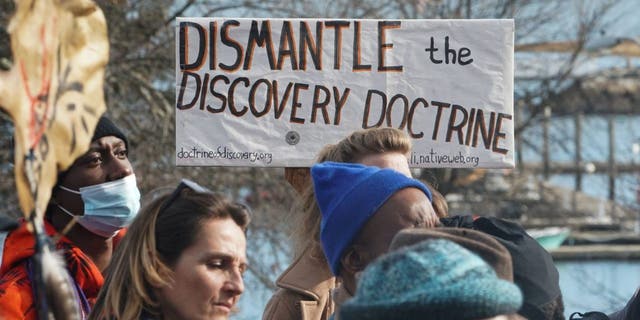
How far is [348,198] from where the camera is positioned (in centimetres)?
336

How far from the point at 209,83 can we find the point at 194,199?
1.47 m

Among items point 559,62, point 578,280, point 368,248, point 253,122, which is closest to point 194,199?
point 368,248

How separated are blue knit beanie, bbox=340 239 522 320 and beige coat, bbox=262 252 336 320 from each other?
1805 mm

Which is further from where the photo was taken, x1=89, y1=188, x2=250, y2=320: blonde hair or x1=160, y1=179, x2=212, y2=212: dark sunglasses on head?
x1=160, y1=179, x2=212, y2=212: dark sunglasses on head

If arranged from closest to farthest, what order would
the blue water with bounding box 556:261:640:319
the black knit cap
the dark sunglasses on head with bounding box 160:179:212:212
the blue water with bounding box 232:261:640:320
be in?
the black knit cap < the dark sunglasses on head with bounding box 160:179:212:212 < the blue water with bounding box 232:261:640:320 < the blue water with bounding box 556:261:640:319

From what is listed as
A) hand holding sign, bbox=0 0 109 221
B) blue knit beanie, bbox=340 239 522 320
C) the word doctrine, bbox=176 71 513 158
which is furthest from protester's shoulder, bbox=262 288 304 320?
blue knit beanie, bbox=340 239 522 320

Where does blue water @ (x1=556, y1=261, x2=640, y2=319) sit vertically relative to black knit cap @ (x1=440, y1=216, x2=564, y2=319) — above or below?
below

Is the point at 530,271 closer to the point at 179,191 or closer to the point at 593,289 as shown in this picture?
the point at 179,191

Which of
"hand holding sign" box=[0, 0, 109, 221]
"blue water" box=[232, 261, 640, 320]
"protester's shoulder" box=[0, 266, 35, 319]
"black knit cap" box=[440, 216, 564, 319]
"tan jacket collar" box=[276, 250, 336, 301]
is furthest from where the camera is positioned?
"blue water" box=[232, 261, 640, 320]

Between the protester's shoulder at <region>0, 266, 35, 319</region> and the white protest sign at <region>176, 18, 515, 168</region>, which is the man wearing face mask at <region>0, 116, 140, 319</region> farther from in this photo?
the white protest sign at <region>176, 18, 515, 168</region>

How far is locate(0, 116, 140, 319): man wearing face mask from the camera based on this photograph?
4133mm

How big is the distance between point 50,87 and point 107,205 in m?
1.73

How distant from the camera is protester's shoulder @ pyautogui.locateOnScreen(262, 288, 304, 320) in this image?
4.02 metres

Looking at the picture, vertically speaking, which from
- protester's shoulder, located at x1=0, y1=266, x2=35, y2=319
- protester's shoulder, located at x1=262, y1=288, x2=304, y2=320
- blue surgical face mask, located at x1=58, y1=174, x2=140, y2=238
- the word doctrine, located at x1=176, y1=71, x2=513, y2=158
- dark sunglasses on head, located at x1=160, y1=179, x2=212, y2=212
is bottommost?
protester's shoulder, located at x1=262, y1=288, x2=304, y2=320
